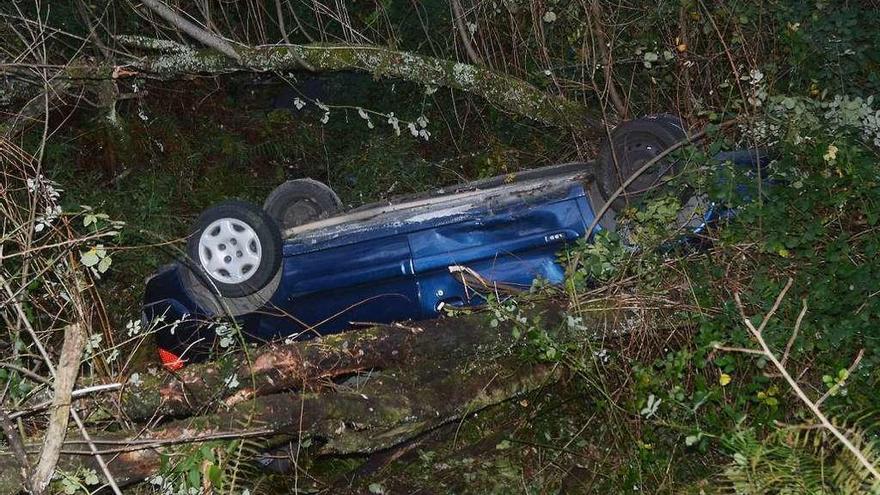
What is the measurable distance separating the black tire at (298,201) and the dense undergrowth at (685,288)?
83 cm

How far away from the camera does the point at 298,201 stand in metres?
7.72

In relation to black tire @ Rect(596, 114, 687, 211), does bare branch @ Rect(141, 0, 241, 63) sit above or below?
above

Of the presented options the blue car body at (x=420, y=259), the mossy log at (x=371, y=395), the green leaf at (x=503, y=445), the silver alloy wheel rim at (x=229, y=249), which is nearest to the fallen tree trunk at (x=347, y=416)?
the mossy log at (x=371, y=395)

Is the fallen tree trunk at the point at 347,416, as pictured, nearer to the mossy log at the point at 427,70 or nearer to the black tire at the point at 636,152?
the black tire at the point at 636,152

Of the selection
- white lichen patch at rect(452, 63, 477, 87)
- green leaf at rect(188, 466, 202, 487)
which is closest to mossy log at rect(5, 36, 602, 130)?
white lichen patch at rect(452, 63, 477, 87)

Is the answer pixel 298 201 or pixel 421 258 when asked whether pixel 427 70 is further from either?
pixel 421 258

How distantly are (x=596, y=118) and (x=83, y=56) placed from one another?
441 centimetres

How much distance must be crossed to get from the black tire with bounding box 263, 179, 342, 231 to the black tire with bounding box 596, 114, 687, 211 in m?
2.47

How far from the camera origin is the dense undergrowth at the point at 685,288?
432 cm

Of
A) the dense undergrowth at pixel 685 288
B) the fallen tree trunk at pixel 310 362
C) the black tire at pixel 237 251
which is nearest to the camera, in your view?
the dense undergrowth at pixel 685 288

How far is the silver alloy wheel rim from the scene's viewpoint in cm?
598

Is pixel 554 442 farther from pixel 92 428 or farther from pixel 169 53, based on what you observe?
pixel 169 53

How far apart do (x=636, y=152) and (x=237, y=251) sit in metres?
2.60

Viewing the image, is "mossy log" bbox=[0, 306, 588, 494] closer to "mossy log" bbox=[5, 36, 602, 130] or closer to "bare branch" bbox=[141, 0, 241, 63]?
"mossy log" bbox=[5, 36, 602, 130]
